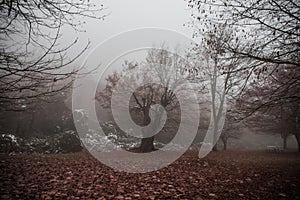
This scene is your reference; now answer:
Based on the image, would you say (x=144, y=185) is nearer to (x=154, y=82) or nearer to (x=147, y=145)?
(x=147, y=145)

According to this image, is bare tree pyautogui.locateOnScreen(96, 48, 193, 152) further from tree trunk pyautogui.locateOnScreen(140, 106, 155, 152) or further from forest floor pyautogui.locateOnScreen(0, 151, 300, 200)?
forest floor pyautogui.locateOnScreen(0, 151, 300, 200)

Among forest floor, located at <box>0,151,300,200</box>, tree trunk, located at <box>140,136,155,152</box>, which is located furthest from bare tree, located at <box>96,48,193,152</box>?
forest floor, located at <box>0,151,300,200</box>

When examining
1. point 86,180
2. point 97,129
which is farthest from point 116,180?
point 97,129

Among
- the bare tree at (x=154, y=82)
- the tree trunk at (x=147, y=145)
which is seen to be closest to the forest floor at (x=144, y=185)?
the tree trunk at (x=147, y=145)

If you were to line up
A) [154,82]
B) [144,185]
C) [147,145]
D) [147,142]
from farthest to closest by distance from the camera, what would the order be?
[147,142] < [147,145] < [154,82] < [144,185]

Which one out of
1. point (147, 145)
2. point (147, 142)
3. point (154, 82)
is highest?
point (154, 82)

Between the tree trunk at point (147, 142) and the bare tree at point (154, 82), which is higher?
the bare tree at point (154, 82)

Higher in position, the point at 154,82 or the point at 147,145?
the point at 154,82

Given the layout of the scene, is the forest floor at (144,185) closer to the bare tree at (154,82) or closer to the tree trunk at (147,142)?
the tree trunk at (147,142)

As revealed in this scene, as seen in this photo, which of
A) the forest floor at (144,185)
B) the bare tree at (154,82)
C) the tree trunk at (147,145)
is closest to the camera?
the forest floor at (144,185)

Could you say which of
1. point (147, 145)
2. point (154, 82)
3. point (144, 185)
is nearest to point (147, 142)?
point (147, 145)

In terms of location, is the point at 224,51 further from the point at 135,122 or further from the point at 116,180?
the point at 135,122

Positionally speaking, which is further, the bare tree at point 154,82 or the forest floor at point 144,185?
the bare tree at point 154,82

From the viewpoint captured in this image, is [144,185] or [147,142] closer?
[144,185]
